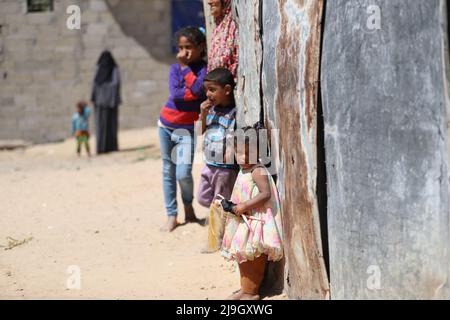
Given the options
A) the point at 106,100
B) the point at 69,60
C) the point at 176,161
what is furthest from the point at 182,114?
the point at 69,60

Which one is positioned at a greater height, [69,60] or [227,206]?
[69,60]

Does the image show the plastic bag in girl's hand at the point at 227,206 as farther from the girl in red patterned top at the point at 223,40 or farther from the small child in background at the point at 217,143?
the girl in red patterned top at the point at 223,40

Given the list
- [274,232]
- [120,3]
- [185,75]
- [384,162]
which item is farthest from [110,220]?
[120,3]

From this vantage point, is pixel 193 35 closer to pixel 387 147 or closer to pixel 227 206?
pixel 227 206

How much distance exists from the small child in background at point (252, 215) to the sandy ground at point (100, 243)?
19.9 inches

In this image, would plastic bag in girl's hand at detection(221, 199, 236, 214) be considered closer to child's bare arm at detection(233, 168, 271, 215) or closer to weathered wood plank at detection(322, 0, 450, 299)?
child's bare arm at detection(233, 168, 271, 215)

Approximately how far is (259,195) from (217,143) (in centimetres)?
84

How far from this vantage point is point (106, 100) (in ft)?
44.3

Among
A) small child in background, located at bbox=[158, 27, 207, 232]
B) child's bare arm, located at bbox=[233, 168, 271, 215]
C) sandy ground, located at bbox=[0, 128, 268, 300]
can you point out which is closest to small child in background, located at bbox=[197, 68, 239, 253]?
child's bare arm, located at bbox=[233, 168, 271, 215]

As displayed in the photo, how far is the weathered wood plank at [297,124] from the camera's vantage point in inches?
149

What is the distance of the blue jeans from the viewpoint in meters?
5.69

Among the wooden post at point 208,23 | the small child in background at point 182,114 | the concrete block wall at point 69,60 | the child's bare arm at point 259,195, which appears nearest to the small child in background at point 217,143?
the child's bare arm at point 259,195

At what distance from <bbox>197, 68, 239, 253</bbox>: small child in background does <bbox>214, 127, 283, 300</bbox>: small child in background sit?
166 millimetres

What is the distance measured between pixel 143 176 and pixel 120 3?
792cm
